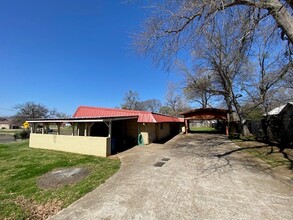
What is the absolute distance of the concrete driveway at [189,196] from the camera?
12.4ft

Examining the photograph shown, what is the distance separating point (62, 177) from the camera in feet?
22.3

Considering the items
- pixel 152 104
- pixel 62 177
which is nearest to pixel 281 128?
pixel 62 177

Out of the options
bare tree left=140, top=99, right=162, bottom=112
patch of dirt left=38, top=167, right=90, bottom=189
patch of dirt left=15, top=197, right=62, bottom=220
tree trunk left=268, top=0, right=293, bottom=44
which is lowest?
patch of dirt left=15, top=197, right=62, bottom=220

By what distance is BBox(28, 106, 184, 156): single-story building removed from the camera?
1066 centimetres

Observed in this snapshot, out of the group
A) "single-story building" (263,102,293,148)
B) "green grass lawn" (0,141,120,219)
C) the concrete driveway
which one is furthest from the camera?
"single-story building" (263,102,293,148)

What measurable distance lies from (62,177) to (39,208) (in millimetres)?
2357

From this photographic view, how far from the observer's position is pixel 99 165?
8.16 meters

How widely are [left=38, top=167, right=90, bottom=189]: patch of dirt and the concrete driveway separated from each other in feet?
4.94

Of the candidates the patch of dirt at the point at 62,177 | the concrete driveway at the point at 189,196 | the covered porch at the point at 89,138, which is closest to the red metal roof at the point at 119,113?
the covered porch at the point at 89,138

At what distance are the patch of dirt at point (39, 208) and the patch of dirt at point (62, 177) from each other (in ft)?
3.34

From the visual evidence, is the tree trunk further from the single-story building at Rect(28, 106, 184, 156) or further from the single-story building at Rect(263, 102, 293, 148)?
the single-story building at Rect(263, 102, 293, 148)

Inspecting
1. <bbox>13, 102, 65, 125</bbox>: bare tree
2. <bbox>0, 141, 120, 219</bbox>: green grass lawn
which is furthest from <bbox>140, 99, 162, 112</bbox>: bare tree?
<bbox>0, 141, 120, 219</bbox>: green grass lawn

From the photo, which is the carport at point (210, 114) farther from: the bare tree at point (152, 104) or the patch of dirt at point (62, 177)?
the bare tree at point (152, 104)

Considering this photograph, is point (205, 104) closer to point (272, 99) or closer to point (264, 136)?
point (272, 99)
